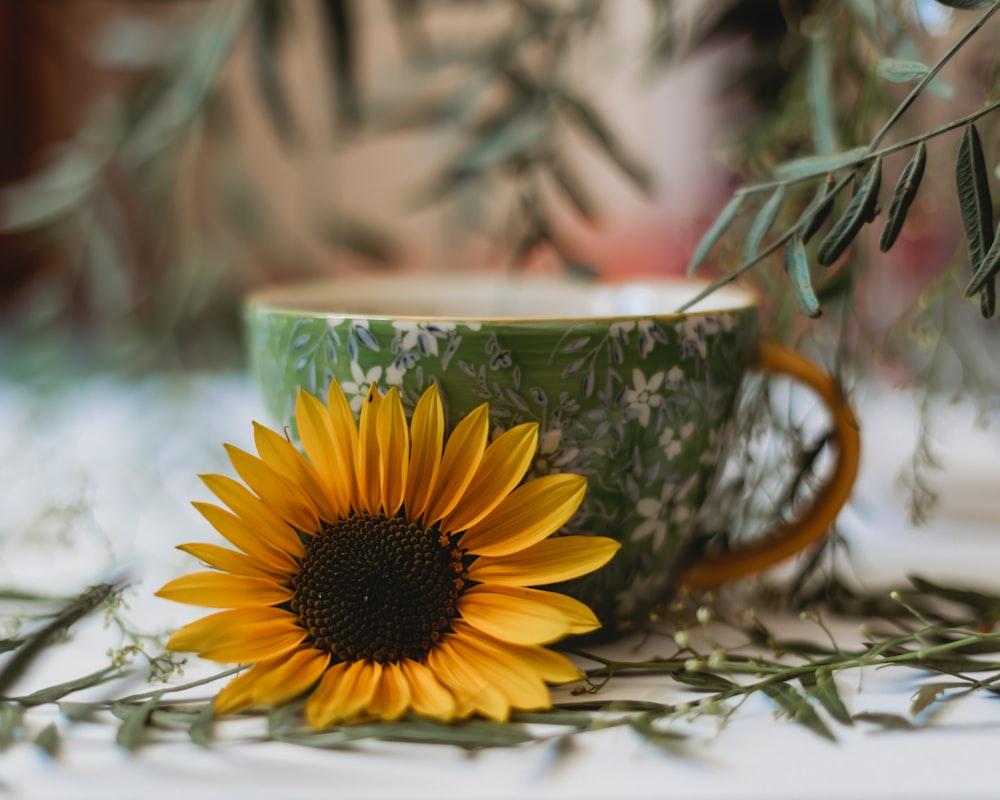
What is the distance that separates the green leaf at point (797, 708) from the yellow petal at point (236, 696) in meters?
0.18

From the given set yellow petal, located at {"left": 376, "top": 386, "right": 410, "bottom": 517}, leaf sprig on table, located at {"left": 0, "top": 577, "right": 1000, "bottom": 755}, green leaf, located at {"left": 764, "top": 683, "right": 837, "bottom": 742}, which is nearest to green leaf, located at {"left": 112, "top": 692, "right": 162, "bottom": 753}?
leaf sprig on table, located at {"left": 0, "top": 577, "right": 1000, "bottom": 755}

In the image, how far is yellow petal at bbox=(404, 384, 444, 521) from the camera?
0.32 m

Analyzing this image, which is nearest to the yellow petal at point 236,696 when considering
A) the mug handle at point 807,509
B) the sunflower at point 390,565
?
the sunflower at point 390,565

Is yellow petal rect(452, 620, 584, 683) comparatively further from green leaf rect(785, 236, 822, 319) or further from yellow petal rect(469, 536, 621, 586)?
green leaf rect(785, 236, 822, 319)

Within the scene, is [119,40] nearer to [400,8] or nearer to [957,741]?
[400,8]

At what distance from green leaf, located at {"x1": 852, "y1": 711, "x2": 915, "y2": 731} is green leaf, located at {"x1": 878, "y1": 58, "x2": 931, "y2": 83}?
220 millimetres

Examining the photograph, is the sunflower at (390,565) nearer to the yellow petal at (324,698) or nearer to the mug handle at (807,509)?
the yellow petal at (324,698)

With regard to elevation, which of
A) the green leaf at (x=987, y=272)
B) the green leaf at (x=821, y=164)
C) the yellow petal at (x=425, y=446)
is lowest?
the yellow petal at (x=425, y=446)

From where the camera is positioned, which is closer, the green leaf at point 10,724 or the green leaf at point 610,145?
the green leaf at point 10,724

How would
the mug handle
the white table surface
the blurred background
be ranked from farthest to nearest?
the blurred background < the mug handle < the white table surface

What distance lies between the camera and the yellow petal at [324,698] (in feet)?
0.91

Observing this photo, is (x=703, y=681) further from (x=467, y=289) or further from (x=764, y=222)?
(x=467, y=289)

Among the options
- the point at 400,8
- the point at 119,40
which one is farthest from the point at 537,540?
the point at 119,40

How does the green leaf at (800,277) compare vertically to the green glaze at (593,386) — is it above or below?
above
